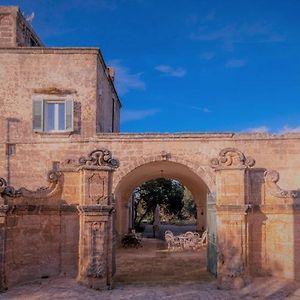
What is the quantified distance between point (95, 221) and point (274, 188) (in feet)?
14.8

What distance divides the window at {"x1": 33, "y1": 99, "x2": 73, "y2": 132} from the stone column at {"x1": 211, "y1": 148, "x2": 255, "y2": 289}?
27.3ft

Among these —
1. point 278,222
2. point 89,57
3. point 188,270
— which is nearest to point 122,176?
point 188,270

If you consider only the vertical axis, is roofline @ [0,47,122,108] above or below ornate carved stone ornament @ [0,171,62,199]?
above

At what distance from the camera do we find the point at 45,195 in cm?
1020

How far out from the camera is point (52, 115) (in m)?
16.9

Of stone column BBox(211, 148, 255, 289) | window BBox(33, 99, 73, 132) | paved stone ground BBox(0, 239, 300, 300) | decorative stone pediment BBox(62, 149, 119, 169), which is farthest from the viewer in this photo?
window BBox(33, 99, 73, 132)

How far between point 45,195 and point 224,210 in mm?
4379

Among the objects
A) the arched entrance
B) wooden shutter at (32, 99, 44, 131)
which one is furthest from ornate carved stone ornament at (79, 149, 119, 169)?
wooden shutter at (32, 99, 44, 131)

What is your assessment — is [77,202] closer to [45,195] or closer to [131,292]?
[45,195]

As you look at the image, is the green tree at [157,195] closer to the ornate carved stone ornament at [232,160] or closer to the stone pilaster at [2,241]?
the ornate carved stone ornament at [232,160]

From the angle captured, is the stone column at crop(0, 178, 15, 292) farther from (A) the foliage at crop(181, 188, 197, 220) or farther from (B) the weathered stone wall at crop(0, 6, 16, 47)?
(A) the foliage at crop(181, 188, 197, 220)

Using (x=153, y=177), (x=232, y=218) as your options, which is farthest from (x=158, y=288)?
(x=153, y=177)

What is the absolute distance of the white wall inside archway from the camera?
55.4ft

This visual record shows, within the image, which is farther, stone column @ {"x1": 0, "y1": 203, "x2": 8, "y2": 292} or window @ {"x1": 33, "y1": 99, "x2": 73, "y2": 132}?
window @ {"x1": 33, "y1": 99, "x2": 73, "y2": 132}
